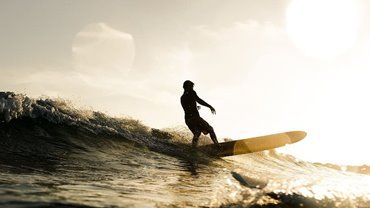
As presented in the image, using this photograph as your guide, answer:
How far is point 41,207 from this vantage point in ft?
12.5

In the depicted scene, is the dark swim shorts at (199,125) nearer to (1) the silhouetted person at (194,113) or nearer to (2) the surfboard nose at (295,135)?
(1) the silhouetted person at (194,113)

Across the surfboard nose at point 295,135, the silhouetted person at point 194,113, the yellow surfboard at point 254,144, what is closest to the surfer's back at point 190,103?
the silhouetted person at point 194,113

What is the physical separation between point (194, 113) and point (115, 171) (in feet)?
20.0

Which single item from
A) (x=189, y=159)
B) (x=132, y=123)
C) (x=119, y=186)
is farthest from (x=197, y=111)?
(x=119, y=186)

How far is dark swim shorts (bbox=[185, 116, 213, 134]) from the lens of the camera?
518 inches

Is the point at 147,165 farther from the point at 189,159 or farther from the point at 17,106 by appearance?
the point at 17,106

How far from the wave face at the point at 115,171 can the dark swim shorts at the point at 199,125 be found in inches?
30.7

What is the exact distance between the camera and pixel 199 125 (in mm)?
13211

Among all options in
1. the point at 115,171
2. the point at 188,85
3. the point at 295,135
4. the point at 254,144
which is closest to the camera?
the point at 115,171

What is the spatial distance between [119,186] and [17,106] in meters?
8.05

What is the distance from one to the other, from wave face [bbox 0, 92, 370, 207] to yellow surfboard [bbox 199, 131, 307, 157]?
88cm

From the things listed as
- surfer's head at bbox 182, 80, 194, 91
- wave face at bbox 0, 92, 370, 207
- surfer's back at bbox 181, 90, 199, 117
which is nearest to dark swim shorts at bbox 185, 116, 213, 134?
surfer's back at bbox 181, 90, 199, 117

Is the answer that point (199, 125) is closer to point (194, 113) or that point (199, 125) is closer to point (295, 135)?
point (194, 113)

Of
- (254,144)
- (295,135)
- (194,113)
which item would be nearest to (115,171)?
(194,113)
